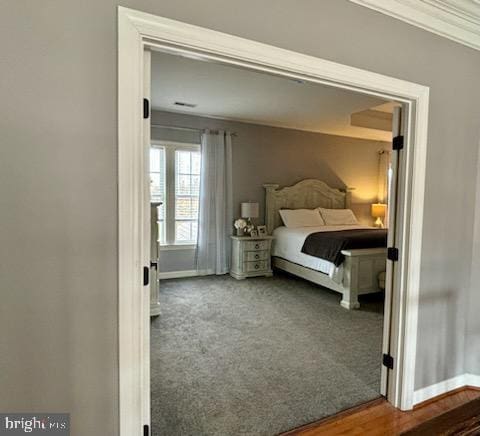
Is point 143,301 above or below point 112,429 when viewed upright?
above

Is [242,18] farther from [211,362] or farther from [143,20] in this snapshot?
[211,362]

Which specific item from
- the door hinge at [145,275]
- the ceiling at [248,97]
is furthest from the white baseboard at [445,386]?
the ceiling at [248,97]

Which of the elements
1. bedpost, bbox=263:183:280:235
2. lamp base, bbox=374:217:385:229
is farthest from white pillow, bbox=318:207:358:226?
lamp base, bbox=374:217:385:229

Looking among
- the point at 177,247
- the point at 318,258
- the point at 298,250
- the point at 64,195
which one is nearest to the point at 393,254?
the point at 64,195

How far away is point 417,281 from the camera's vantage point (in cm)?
208

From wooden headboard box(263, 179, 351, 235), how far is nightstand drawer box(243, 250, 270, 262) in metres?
0.50

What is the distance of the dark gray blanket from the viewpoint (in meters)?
4.06

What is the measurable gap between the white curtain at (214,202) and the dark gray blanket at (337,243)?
148 centimetres

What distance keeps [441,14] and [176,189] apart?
13.4 ft

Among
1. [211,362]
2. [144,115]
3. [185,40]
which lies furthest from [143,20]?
[211,362]

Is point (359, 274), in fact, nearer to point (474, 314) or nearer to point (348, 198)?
point (474, 314)

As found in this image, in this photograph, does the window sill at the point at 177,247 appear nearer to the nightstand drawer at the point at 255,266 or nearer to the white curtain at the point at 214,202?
the white curtain at the point at 214,202

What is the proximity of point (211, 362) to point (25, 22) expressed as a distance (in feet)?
8.07

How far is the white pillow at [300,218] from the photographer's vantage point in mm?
5703
